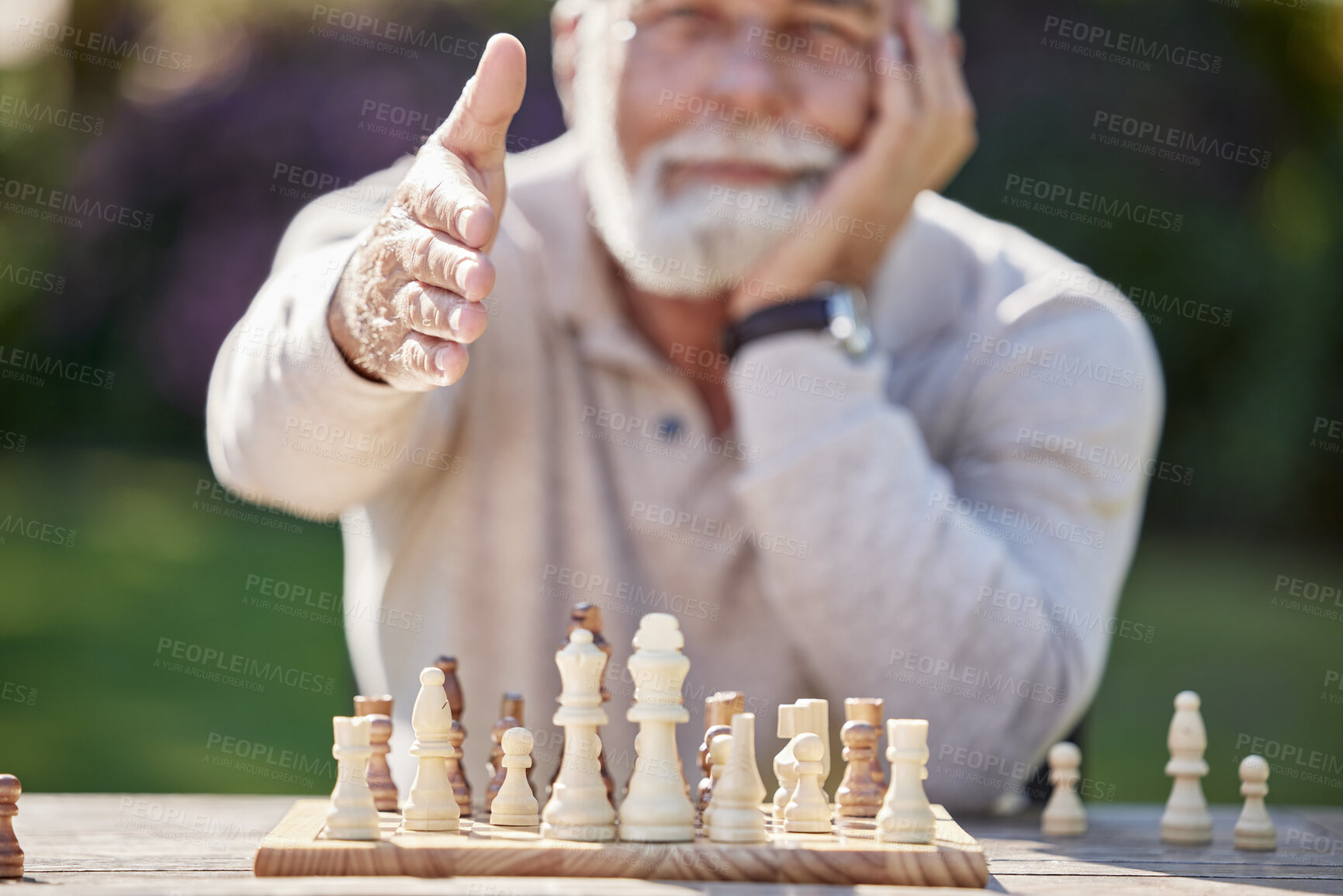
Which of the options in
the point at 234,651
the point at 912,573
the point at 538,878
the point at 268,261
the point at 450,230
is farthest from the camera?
the point at 268,261

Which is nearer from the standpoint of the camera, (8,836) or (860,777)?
(8,836)

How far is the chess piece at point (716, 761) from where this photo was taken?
160cm

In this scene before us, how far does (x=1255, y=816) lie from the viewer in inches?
76.3

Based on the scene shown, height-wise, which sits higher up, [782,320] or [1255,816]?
[782,320]

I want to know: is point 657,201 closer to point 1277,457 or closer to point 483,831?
point 483,831

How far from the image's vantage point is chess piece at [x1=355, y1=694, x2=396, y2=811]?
1.67m

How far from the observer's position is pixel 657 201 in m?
2.73

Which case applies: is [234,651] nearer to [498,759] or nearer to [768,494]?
[768,494]

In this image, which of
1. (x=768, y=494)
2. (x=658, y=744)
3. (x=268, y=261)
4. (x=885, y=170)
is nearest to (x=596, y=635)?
(x=658, y=744)

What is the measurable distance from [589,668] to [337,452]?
0.78m

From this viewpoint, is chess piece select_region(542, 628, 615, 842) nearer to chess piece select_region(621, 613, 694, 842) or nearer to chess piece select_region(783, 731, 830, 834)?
chess piece select_region(621, 613, 694, 842)

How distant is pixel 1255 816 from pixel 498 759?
3.36 ft

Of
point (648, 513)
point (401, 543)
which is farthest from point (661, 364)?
point (401, 543)

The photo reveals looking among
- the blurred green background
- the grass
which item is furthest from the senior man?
the blurred green background
